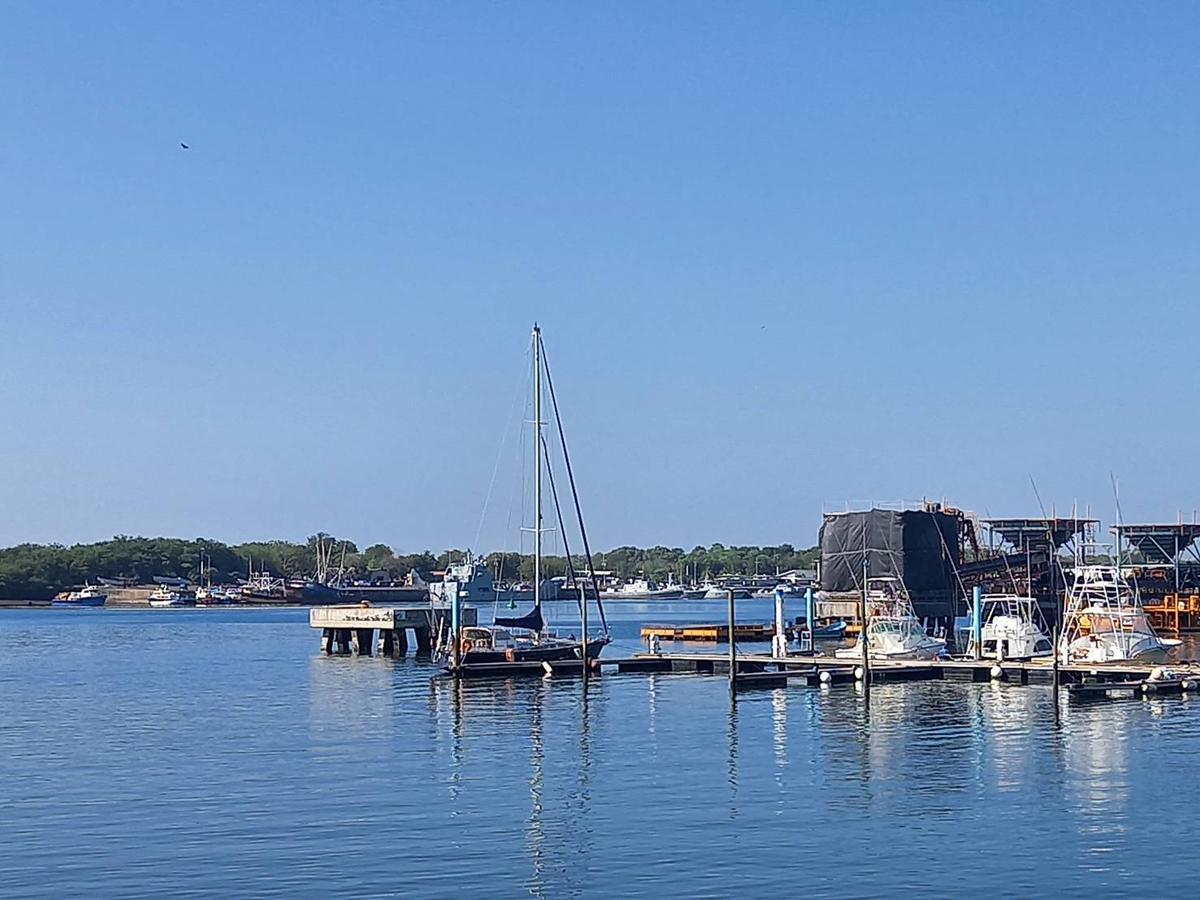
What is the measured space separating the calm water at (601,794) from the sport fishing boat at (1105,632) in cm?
435

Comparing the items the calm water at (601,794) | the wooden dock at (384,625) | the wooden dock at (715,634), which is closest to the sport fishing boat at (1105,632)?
the calm water at (601,794)

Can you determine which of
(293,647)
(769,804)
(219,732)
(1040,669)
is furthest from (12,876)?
(293,647)

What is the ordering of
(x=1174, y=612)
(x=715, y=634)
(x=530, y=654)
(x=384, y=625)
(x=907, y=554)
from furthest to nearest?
(x=715, y=634) < (x=1174, y=612) < (x=907, y=554) < (x=384, y=625) < (x=530, y=654)

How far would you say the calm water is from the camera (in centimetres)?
3350

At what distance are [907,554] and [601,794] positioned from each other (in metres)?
79.1

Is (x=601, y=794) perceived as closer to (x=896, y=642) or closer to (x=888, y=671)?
(x=888, y=671)

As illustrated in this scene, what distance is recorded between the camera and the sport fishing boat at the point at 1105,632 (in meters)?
74.1

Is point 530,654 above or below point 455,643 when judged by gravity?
below

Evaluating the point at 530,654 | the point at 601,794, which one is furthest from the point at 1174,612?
the point at 601,794

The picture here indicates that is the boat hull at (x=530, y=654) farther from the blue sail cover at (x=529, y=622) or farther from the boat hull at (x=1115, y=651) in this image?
the boat hull at (x=1115, y=651)

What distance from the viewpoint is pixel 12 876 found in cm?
3406

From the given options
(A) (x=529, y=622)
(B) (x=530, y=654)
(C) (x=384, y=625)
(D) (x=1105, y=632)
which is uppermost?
(A) (x=529, y=622)

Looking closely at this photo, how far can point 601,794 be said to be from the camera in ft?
146

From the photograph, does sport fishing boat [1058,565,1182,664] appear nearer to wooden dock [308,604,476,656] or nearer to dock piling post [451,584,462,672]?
dock piling post [451,584,462,672]
